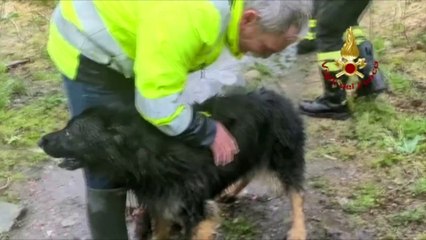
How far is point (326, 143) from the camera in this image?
188 inches

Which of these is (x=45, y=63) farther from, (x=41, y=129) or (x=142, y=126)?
(x=142, y=126)

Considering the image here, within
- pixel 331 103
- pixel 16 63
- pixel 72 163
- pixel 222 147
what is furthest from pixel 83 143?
pixel 16 63

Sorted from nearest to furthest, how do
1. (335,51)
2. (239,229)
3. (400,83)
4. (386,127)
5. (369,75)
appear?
1. (239,229)
2. (386,127)
3. (335,51)
4. (369,75)
5. (400,83)

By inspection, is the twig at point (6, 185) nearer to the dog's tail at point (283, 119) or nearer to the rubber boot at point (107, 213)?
the rubber boot at point (107, 213)

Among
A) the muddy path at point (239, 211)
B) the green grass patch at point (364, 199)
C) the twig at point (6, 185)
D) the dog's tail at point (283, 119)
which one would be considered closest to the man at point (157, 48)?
the dog's tail at point (283, 119)

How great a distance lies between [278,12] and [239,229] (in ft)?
4.78

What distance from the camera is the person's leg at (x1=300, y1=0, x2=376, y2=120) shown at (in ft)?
16.1

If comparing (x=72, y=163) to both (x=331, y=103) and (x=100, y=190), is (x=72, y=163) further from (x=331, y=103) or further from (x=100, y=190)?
(x=331, y=103)

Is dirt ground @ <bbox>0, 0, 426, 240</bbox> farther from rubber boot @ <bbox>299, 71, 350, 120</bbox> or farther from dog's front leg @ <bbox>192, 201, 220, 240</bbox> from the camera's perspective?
dog's front leg @ <bbox>192, 201, 220, 240</bbox>

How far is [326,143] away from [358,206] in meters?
0.84

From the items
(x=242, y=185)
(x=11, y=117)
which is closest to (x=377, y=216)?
(x=242, y=185)

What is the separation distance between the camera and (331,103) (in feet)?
16.7

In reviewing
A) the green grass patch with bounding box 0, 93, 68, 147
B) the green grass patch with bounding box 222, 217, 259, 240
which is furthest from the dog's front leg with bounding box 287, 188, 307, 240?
the green grass patch with bounding box 0, 93, 68, 147

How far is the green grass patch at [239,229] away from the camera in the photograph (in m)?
3.80
